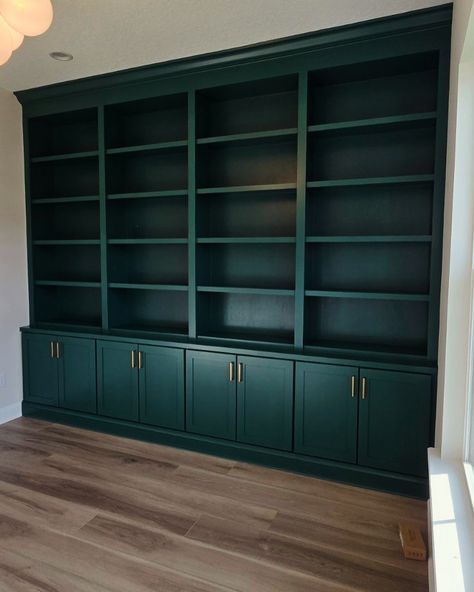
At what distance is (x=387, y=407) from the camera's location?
2646 millimetres

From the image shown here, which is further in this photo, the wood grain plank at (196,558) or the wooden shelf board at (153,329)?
the wooden shelf board at (153,329)

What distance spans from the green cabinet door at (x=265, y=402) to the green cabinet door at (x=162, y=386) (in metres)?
0.49

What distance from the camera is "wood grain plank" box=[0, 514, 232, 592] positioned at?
1910 millimetres

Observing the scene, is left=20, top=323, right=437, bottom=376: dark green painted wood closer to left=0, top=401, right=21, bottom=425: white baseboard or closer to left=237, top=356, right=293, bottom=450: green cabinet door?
left=237, top=356, right=293, bottom=450: green cabinet door

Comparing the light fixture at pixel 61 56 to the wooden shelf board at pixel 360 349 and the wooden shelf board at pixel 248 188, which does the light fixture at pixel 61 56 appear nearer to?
the wooden shelf board at pixel 248 188

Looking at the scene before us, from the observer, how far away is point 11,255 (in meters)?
3.74

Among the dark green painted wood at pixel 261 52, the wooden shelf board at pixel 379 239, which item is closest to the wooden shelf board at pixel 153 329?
the wooden shelf board at pixel 379 239

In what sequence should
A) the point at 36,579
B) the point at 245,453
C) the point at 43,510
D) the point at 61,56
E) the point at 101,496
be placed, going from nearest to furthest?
1. the point at 36,579
2. the point at 43,510
3. the point at 101,496
4. the point at 61,56
5. the point at 245,453

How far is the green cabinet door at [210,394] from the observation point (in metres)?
3.08

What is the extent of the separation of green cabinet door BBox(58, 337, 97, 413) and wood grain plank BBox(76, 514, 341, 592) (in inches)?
53.5

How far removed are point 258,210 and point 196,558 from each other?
2.33 meters

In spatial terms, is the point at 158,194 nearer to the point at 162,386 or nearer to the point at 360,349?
the point at 162,386

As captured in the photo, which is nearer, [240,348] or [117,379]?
[240,348]

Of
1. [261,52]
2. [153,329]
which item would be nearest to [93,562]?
[153,329]
